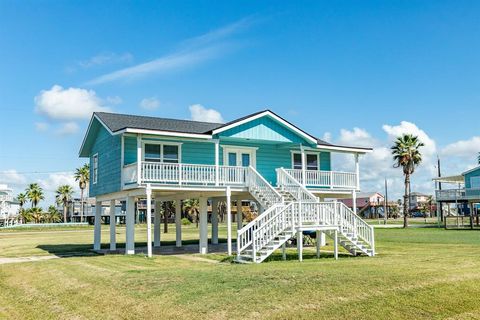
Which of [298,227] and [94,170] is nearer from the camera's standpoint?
[298,227]

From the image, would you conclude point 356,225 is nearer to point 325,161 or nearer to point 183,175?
point 183,175

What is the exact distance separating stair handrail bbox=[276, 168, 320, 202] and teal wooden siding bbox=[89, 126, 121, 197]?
26.1 feet

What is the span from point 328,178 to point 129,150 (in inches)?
430

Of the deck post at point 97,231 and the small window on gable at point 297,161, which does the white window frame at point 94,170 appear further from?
the small window on gable at point 297,161

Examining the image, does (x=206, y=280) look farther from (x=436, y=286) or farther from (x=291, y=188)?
(x=291, y=188)

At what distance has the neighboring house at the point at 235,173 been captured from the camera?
2017 centimetres

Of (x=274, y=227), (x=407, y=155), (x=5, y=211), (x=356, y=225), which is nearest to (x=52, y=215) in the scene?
(x=5, y=211)

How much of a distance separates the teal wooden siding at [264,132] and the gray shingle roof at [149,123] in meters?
1.48

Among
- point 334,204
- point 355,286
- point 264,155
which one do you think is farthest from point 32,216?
point 355,286

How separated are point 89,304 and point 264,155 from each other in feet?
55.8

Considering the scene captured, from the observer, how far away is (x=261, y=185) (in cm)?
2420

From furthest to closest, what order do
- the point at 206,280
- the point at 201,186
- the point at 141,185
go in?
the point at 201,186 < the point at 141,185 < the point at 206,280

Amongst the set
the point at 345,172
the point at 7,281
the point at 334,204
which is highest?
the point at 345,172

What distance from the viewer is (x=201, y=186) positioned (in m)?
23.8
